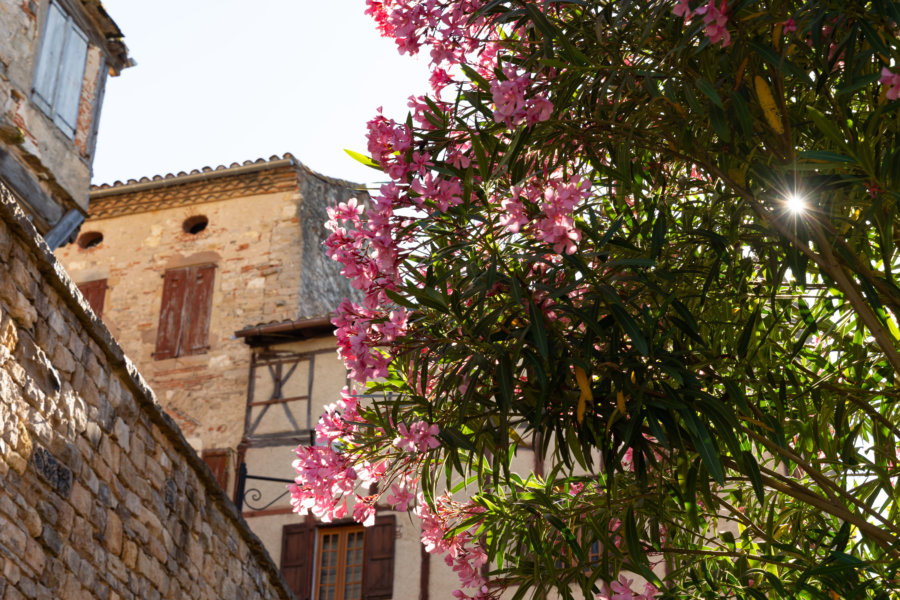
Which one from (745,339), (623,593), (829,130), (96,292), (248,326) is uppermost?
(96,292)

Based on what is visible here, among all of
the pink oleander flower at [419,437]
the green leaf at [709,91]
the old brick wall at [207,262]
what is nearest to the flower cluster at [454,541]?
the pink oleander flower at [419,437]

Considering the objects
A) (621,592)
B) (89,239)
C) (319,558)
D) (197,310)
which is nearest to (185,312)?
(197,310)

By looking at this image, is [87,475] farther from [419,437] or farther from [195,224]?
[195,224]

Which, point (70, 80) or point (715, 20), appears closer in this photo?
point (715, 20)

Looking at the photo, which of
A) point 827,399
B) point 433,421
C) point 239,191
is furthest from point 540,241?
point 239,191

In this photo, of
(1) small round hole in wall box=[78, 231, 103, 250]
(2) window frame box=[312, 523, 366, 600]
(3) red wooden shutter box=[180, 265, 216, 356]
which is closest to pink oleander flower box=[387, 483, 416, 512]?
(2) window frame box=[312, 523, 366, 600]

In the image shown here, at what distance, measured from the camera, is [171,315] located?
51.3ft

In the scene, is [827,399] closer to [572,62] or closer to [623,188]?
[623,188]

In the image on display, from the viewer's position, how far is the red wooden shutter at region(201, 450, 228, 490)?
13.7 metres

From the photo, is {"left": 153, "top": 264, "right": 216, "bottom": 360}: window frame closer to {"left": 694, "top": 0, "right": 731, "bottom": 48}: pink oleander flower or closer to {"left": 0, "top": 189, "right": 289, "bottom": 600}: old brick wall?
{"left": 0, "top": 189, "right": 289, "bottom": 600}: old brick wall

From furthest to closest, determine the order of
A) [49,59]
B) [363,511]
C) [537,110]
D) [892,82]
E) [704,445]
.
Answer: [49,59]
[363,511]
[537,110]
[704,445]
[892,82]

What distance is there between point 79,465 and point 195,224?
11.8 m

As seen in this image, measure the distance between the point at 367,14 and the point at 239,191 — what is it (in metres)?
12.3

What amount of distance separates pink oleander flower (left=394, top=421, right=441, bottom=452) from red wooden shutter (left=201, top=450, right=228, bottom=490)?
10.1 m
